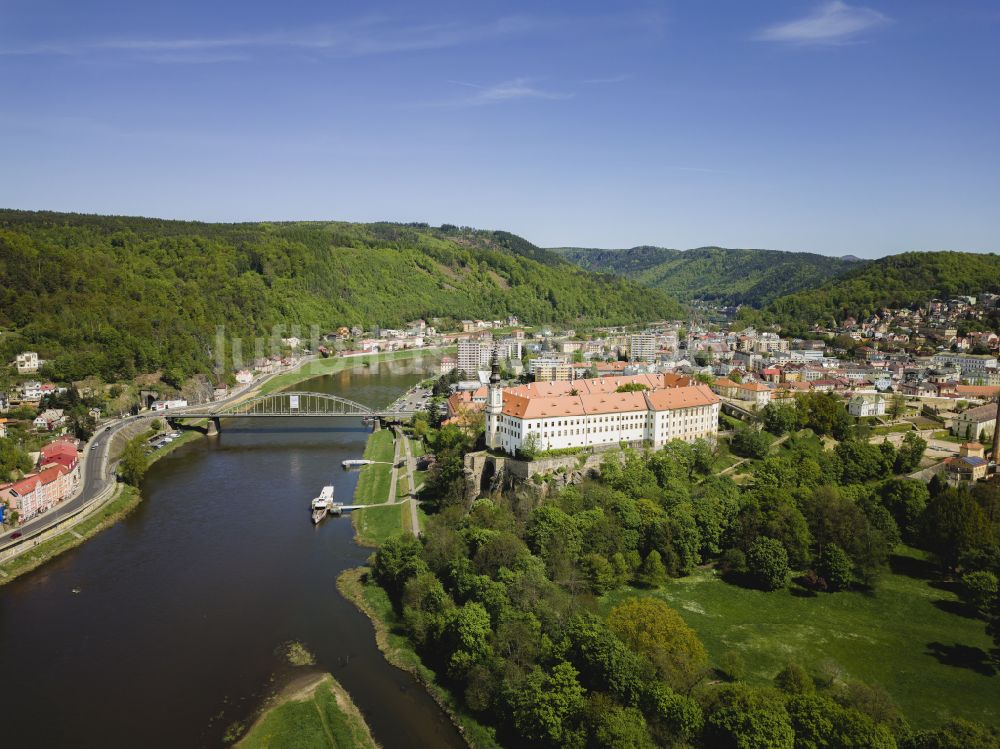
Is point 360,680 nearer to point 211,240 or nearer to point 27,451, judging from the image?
point 27,451

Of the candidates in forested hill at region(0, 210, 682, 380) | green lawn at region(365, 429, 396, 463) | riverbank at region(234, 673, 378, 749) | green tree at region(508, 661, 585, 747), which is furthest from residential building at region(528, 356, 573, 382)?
green tree at region(508, 661, 585, 747)

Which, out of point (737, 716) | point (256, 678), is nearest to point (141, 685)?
point (256, 678)

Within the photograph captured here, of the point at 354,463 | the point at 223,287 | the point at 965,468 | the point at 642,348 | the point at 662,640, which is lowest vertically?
the point at 354,463

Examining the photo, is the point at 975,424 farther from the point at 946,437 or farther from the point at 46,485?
the point at 46,485

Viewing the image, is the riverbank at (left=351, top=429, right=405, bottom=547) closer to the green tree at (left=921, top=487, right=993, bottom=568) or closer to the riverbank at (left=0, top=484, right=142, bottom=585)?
the riverbank at (left=0, top=484, right=142, bottom=585)

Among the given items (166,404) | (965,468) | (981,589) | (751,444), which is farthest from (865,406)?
(166,404)
